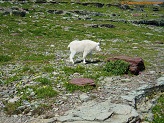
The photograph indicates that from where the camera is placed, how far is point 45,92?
530 inches

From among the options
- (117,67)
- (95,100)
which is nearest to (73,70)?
(117,67)

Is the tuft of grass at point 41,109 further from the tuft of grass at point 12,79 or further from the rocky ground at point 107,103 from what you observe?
the tuft of grass at point 12,79

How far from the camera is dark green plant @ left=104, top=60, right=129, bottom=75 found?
16906 millimetres

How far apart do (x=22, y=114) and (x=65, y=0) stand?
6604 cm

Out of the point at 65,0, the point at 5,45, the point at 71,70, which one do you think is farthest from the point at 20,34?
the point at 65,0

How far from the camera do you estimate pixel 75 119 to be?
11047mm

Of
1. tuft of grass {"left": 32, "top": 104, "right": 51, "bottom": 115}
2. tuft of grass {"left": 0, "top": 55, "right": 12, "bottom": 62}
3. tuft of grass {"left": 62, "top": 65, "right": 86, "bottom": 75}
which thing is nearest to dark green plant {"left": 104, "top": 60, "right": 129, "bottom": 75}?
tuft of grass {"left": 62, "top": 65, "right": 86, "bottom": 75}

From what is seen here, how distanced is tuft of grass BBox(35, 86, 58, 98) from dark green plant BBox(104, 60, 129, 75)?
4.81 m

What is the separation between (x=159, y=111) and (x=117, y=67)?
497cm

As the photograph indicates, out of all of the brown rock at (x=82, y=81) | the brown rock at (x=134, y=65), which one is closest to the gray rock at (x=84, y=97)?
the brown rock at (x=82, y=81)

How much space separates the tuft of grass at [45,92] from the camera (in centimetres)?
1330

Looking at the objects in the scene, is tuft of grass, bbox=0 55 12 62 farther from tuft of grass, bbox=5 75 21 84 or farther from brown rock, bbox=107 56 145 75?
brown rock, bbox=107 56 145 75

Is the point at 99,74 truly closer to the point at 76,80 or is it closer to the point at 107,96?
the point at 76,80

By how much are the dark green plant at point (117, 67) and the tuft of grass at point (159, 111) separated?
3472 mm
